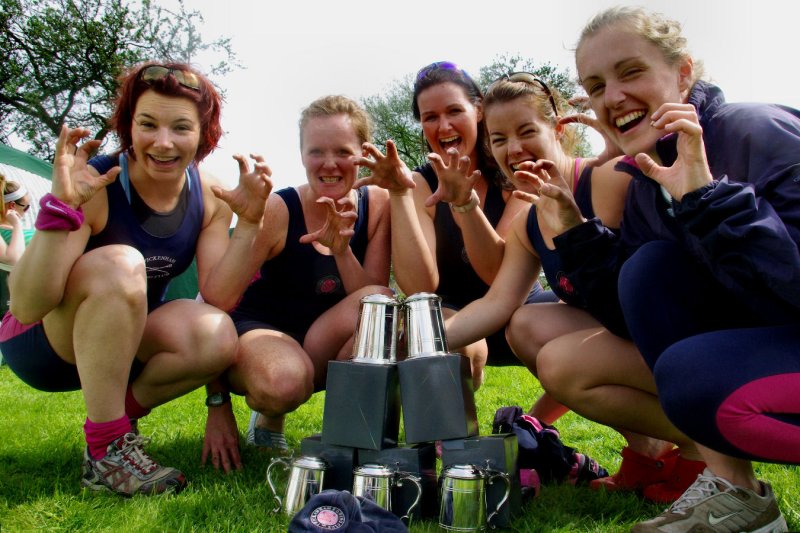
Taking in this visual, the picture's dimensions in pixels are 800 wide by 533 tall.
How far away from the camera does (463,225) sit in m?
3.30

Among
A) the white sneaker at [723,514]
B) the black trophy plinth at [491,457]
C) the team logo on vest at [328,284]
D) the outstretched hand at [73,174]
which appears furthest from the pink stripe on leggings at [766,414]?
the outstretched hand at [73,174]

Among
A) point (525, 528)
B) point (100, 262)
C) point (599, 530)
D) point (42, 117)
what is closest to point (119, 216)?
point (100, 262)

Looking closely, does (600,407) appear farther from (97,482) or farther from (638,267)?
(97,482)

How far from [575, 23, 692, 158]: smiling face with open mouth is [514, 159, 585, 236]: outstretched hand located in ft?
0.92

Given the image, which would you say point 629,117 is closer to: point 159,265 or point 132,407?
point 159,265

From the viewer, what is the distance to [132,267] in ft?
9.12

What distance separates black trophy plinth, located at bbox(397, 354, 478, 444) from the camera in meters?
2.26

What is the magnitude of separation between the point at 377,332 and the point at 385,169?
0.94m

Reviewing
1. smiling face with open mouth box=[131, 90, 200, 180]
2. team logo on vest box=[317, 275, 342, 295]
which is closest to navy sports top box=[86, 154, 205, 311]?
smiling face with open mouth box=[131, 90, 200, 180]

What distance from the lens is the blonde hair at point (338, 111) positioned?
3.48 m

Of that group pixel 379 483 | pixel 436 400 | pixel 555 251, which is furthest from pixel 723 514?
pixel 555 251

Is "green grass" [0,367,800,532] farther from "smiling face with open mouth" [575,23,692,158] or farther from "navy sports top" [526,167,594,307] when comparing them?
"smiling face with open mouth" [575,23,692,158]

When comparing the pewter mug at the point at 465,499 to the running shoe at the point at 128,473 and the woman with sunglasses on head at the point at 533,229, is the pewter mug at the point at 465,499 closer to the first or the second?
the woman with sunglasses on head at the point at 533,229

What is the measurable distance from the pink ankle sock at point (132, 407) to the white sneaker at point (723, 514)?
227cm
